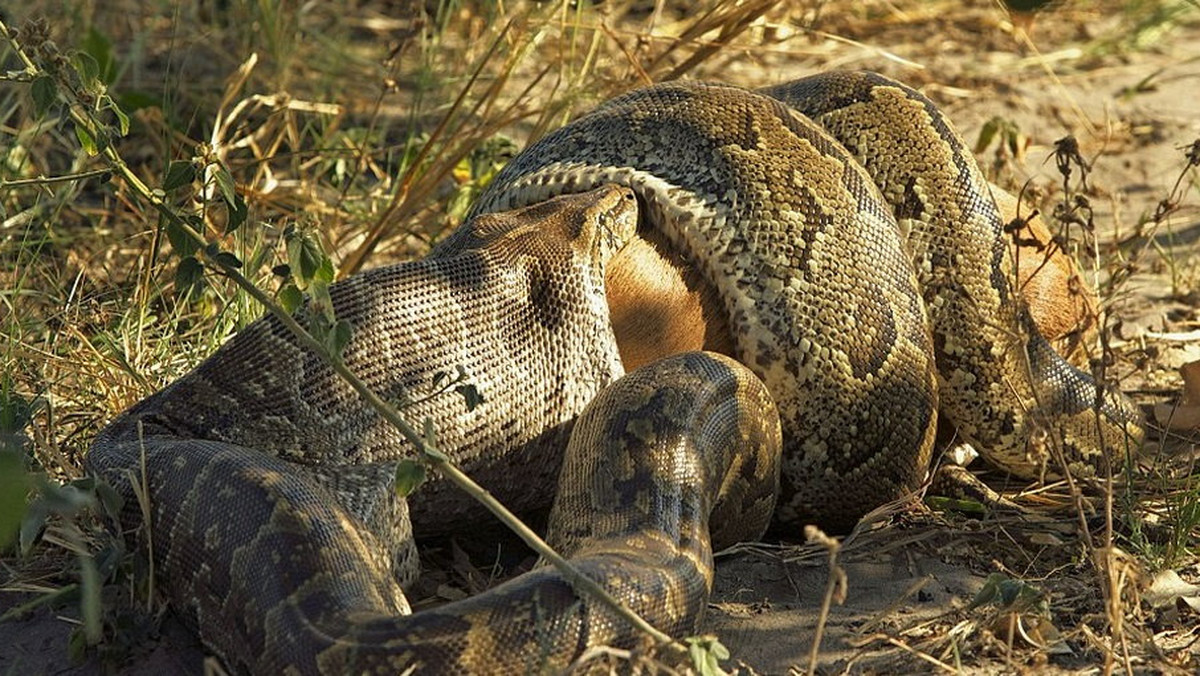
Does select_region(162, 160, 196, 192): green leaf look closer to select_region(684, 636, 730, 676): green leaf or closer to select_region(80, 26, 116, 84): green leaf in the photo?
select_region(684, 636, 730, 676): green leaf

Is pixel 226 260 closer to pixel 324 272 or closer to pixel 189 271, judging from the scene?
pixel 189 271

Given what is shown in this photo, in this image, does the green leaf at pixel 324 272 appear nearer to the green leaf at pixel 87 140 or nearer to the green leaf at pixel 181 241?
the green leaf at pixel 181 241

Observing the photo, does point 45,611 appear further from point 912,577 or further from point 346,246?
point 346,246

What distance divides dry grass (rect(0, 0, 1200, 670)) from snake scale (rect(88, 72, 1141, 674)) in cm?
32

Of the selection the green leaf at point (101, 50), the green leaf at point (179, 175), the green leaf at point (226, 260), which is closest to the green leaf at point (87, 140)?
the green leaf at point (179, 175)

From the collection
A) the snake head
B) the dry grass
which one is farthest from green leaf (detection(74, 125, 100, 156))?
the snake head

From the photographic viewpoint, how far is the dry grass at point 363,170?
4.22 m

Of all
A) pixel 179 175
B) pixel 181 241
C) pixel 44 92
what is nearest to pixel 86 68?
pixel 44 92

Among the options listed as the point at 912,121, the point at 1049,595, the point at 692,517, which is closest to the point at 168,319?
the point at 692,517

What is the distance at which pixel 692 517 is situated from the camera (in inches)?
161

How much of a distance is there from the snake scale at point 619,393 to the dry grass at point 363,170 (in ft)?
1.05

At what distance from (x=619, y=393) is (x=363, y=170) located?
2967 mm

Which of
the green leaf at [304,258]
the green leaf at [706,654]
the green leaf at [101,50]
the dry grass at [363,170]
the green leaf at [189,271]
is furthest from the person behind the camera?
the green leaf at [101,50]

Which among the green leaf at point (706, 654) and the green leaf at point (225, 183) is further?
the green leaf at point (225, 183)
